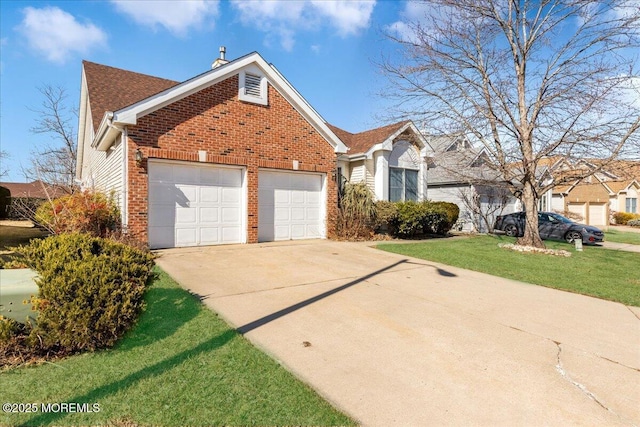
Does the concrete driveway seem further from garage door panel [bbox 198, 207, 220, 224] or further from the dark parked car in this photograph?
the dark parked car

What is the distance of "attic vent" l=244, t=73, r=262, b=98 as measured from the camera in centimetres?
1115

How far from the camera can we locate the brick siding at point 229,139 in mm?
9281

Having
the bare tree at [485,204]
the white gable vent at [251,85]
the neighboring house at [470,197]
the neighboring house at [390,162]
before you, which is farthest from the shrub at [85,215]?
the bare tree at [485,204]

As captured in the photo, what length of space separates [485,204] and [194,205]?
16.6m

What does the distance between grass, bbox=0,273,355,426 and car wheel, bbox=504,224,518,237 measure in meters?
18.2

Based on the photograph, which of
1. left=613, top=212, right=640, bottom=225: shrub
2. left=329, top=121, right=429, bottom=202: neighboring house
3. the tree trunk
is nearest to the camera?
the tree trunk

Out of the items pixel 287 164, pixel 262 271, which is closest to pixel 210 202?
pixel 287 164

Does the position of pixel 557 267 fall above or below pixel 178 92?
below

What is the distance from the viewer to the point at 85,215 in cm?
849

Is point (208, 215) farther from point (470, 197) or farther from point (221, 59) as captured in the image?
point (470, 197)

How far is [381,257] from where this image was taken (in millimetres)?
9305

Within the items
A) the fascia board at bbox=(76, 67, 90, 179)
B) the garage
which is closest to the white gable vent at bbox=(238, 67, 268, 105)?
the fascia board at bbox=(76, 67, 90, 179)

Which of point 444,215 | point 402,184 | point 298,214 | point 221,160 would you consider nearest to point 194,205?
point 221,160

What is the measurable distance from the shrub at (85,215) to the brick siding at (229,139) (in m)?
0.64
